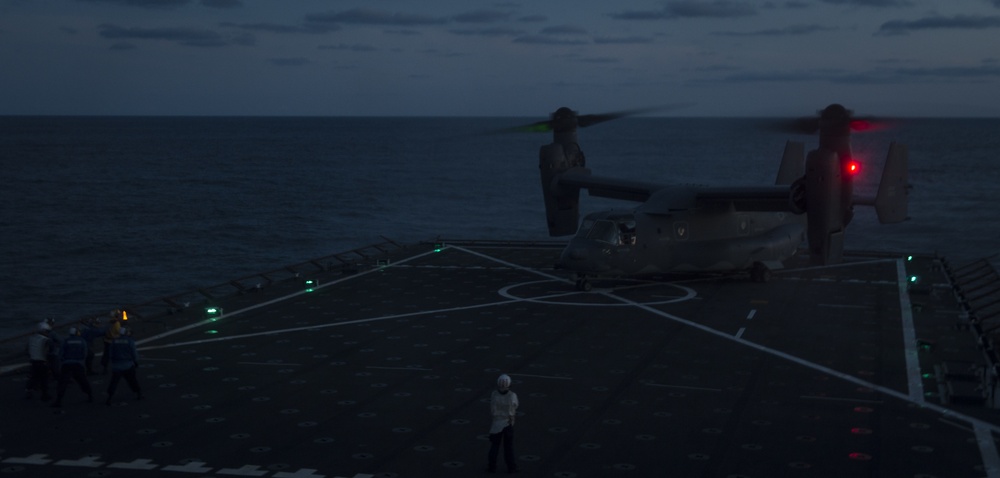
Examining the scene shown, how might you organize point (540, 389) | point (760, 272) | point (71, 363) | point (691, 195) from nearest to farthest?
point (71, 363) < point (540, 389) < point (691, 195) < point (760, 272)

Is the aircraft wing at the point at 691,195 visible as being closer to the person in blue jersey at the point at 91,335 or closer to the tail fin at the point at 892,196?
the tail fin at the point at 892,196

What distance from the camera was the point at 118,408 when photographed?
21.1m

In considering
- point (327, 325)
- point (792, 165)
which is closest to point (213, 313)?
point (327, 325)

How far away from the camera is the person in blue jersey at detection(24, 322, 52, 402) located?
70.1ft

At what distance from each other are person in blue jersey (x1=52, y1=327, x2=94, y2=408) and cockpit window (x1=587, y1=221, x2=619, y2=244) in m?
A: 19.8

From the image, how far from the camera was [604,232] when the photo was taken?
36125mm

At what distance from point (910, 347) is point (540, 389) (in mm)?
11526

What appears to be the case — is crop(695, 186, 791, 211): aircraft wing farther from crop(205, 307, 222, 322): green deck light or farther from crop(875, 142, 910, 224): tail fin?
crop(205, 307, 222, 322): green deck light

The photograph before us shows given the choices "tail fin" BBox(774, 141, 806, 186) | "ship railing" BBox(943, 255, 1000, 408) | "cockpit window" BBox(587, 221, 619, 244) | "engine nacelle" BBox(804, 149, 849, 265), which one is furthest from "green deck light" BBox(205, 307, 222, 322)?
"tail fin" BBox(774, 141, 806, 186)

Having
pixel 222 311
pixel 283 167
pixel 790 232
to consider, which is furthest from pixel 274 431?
pixel 283 167

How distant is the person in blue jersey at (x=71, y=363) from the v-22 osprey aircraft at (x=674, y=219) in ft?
61.9

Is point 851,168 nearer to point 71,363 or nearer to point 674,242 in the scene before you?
point 674,242

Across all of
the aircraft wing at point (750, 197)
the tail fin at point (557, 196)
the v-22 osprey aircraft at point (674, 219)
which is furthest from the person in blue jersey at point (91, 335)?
the aircraft wing at point (750, 197)

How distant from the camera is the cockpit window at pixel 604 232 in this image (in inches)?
1416
